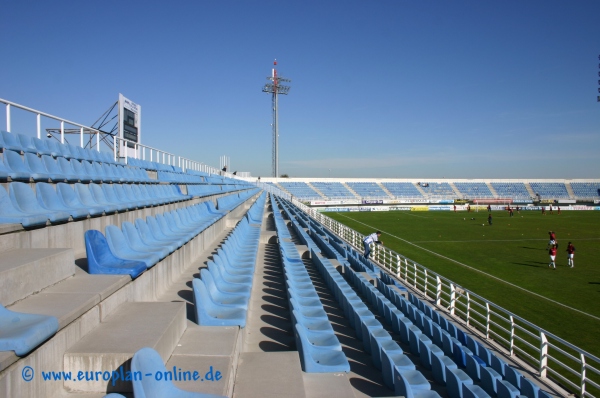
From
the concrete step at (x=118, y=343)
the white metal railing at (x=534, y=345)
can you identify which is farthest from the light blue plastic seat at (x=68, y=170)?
the white metal railing at (x=534, y=345)

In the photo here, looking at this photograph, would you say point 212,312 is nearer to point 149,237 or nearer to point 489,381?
point 149,237

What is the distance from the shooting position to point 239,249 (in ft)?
19.2

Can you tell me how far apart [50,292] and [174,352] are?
0.74 meters

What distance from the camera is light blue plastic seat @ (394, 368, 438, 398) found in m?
2.38

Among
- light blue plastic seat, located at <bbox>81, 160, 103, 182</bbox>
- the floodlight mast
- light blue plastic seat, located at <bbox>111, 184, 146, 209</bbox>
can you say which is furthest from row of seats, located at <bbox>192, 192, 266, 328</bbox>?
the floodlight mast

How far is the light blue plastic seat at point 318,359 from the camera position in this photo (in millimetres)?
2650

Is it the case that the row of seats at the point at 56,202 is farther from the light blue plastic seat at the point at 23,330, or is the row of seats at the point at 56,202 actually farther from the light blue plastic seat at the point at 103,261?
the light blue plastic seat at the point at 23,330

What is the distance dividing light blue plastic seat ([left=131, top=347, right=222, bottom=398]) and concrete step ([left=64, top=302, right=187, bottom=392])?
22 cm

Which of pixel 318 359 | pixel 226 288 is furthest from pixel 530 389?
pixel 226 288

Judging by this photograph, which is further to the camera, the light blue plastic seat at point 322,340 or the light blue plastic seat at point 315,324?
the light blue plastic seat at point 315,324

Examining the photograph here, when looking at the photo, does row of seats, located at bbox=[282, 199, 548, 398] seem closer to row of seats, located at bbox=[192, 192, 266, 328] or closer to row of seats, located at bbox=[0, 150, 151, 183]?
row of seats, located at bbox=[192, 192, 266, 328]

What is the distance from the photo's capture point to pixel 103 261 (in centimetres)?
281

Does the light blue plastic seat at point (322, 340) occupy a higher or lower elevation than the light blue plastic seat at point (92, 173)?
lower

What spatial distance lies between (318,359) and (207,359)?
927mm
